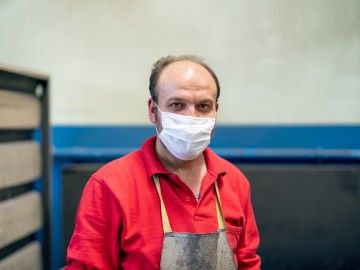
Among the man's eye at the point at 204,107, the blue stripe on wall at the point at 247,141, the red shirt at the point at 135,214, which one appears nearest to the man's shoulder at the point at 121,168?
the red shirt at the point at 135,214

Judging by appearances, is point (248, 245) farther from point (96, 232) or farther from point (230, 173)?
point (96, 232)

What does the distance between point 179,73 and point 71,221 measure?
1260 mm

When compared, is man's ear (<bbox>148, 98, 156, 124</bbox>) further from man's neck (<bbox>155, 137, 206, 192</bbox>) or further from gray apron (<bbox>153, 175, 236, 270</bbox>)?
gray apron (<bbox>153, 175, 236, 270</bbox>)

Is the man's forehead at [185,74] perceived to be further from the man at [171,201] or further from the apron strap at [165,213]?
the apron strap at [165,213]

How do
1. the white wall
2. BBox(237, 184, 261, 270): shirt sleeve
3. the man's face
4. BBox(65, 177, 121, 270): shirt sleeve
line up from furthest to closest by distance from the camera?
the white wall < BBox(237, 184, 261, 270): shirt sleeve < the man's face < BBox(65, 177, 121, 270): shirt sleeve

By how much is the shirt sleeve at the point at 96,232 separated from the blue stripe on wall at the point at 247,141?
3.13 feet

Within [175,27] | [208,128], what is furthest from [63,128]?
Answer: [208,128]

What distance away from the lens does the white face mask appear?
1.29 meters

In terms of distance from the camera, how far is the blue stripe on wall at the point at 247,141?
2.05 m

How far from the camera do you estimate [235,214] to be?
4.52ft

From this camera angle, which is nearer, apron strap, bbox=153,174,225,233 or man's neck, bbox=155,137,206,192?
apron strap, bbox=153,174,225,233

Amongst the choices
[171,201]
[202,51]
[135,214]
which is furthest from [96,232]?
[202,51]

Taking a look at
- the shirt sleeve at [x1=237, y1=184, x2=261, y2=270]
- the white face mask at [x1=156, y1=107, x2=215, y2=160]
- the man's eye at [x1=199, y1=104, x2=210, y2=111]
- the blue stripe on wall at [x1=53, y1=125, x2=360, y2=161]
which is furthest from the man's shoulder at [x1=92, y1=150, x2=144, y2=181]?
the blue stripe on wall at [x1=53, y1=125, x2=360, y2=161]

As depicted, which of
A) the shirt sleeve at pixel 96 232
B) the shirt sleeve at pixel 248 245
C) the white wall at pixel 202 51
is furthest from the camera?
the white wall at pixel 202 51
